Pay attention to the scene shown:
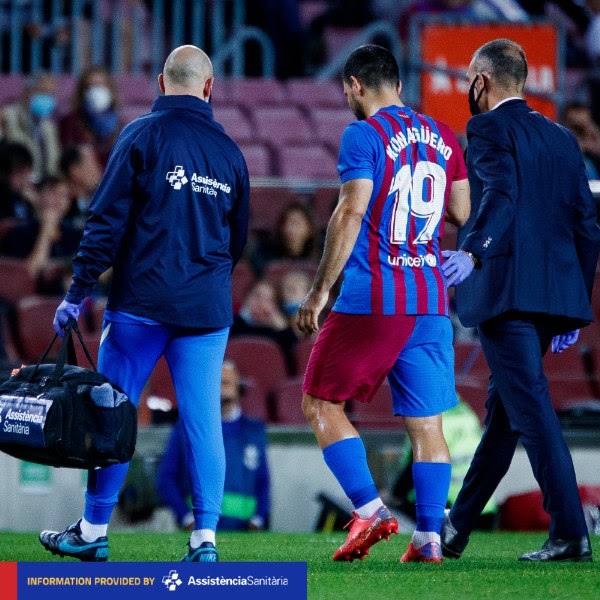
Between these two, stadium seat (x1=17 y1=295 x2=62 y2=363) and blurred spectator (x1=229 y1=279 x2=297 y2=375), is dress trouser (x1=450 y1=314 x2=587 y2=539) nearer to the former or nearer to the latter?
blurred spectator (x1=229 y1=279 x2=297 y2=375)

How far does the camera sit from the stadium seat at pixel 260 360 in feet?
32.8

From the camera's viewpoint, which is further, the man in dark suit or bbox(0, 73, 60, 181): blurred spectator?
bbox(0, 73, 60, 181): blurred spectator

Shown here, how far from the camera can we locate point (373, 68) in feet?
18.5

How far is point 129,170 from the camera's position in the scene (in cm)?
528

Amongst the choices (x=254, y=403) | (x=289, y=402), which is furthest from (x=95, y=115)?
(x=289, y=402)

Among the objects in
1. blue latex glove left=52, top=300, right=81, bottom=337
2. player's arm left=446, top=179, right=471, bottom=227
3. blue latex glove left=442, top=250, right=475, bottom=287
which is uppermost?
player's arm left=446, top=179, right=471, bottom=227

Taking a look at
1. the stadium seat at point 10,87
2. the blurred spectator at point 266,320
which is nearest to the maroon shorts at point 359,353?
the blurred spectator at point 266,320

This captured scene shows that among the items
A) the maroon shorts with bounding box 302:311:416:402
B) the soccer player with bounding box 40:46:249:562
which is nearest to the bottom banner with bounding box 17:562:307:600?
the soccer player with bounding box 40:46:249:562

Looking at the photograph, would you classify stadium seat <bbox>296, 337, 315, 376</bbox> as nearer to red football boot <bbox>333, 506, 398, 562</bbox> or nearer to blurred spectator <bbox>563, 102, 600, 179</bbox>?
blurred spectator <bbox>563, 102, 600, 179</bbox>

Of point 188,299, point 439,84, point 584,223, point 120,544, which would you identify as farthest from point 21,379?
point 439,84

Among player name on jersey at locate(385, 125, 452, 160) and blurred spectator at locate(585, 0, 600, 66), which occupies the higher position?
blurred spectator at locate(585, 0, 600, 66)

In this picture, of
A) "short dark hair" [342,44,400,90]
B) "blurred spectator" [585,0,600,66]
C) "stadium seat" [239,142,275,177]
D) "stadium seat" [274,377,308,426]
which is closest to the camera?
"short dark hair" [342,44,400,90]

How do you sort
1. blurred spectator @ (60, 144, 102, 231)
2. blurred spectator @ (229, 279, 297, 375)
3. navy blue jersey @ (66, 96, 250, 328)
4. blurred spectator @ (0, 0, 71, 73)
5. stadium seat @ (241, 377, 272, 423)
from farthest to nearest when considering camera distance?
blurred spectator @ (0, 0, 71, 73) → blurred spectator @ (60, 144, 102, 231) → blurred spectator @ (229, 279, 297, 375) → stadium seat @ (241, 377, 272, 423) → navy blue jersey @ (66, 96, 250, 328)

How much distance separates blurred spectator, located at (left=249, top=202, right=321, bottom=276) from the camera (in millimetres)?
11055
